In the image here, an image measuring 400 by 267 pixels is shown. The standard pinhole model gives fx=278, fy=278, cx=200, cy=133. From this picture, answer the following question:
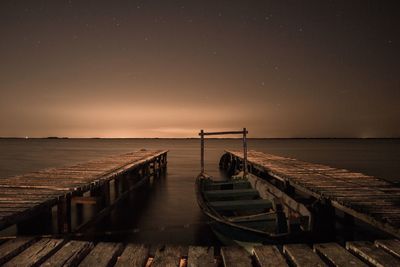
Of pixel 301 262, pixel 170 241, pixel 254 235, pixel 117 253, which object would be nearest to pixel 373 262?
pixel 301 262

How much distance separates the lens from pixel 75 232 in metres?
7.69

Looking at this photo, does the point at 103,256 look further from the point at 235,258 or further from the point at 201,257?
the point at 235,258

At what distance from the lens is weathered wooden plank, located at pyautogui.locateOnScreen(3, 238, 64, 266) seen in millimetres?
3484

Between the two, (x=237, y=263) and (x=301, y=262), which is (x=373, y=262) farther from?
(x=237, y=263)

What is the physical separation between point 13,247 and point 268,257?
350 cm

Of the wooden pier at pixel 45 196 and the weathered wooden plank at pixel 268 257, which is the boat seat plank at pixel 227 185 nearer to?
the wooden pier at pixel 45 196

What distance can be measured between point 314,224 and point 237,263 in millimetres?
3675

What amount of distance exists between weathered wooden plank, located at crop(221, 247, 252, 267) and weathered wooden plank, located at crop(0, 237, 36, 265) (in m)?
2.80

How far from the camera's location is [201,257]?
3.74 m

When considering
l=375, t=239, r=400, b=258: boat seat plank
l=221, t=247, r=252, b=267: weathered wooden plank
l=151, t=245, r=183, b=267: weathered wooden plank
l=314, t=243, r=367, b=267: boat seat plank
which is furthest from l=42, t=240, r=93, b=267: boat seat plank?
l=375, t=239, r=400, b=258: boat seat plank

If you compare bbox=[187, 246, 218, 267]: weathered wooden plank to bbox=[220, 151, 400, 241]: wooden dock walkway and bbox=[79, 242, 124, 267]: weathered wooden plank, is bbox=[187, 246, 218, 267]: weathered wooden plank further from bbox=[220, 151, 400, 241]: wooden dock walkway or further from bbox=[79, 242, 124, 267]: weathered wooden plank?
bbox=[220, 151, 400, 241]: wooden dock walkway

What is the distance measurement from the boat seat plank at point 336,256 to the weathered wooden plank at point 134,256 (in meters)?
2.40

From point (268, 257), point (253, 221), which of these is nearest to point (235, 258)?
point (268, 257)

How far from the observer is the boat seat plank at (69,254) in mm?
3501
